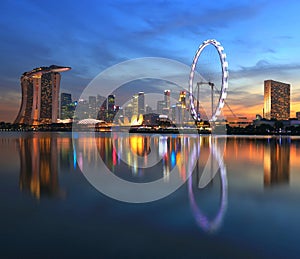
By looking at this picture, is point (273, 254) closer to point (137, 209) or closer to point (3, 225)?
point (137, 209)

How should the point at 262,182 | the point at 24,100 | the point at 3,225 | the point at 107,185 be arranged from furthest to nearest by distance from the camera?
the point at 24,100 → the point at 262,182 → the point at 107,185 → the point at 3,225

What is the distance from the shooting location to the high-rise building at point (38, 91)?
15138cm

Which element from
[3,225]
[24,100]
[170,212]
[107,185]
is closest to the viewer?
[3,225]

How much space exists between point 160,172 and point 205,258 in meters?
7.54

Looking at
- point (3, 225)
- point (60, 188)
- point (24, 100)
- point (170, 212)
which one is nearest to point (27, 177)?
point (60, 188)

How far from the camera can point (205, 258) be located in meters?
4.02

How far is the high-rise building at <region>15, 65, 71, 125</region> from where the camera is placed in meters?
151

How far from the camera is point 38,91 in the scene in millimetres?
149000

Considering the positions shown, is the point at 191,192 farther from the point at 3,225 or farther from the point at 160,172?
the point at 3,225

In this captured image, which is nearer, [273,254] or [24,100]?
[273,254]

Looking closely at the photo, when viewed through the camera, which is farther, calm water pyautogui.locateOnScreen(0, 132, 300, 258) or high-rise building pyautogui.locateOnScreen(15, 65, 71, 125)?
high-rise building pyautogui.locateOnScreen(15, 65, 71, 125)

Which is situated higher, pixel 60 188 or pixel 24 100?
pixel 24 100

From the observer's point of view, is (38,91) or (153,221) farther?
(38,91)

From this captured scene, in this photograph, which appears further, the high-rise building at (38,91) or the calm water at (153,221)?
the high-rise building at (38,91)
